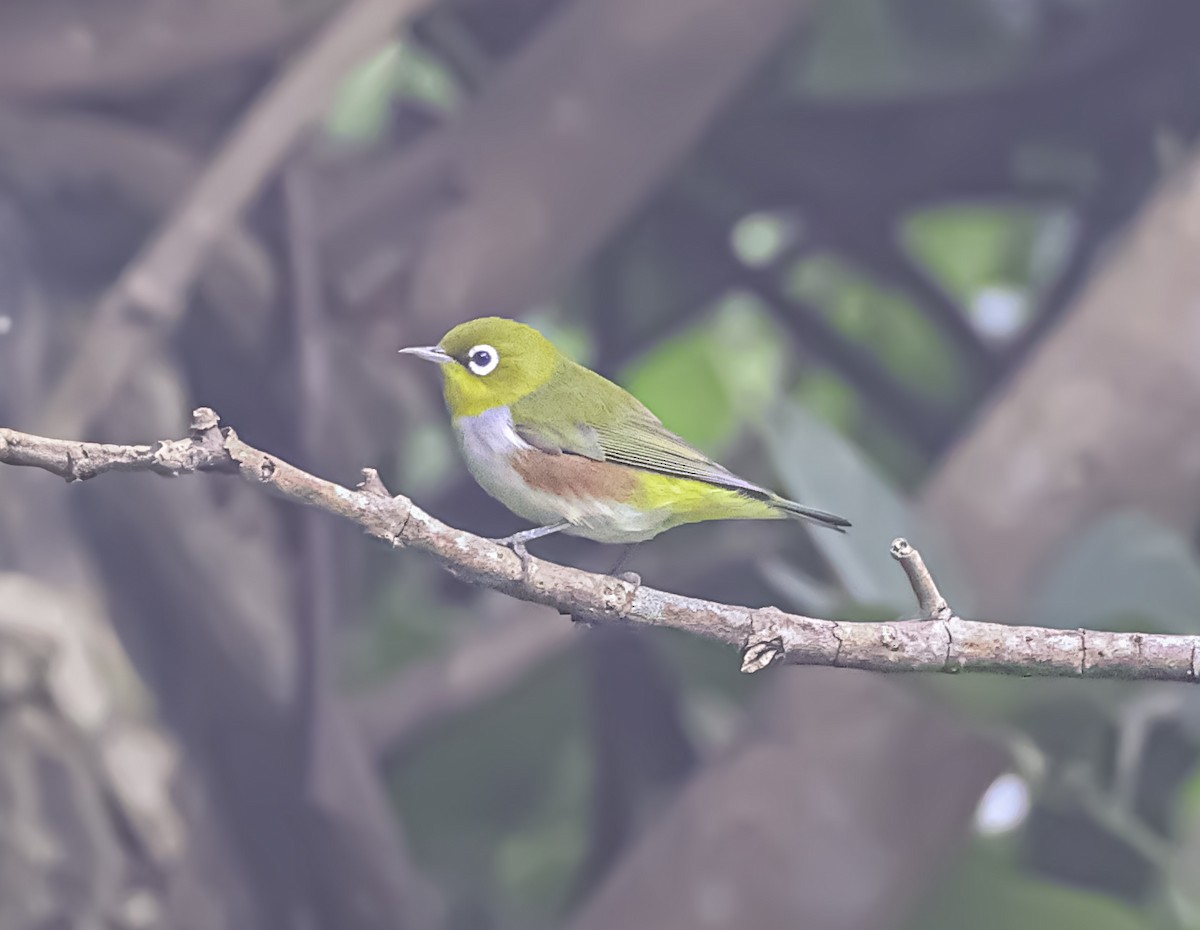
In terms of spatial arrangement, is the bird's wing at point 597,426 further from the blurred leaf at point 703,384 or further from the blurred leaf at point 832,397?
the blurred leaf at point 832,397

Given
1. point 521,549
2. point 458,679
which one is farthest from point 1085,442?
point 521,549

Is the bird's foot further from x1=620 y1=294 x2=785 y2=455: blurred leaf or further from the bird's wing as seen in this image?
x1=620 y1=294 x2=785 y2=455: blurred leaf

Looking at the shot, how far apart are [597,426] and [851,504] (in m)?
0.31

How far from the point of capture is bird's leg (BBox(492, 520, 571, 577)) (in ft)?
1.61

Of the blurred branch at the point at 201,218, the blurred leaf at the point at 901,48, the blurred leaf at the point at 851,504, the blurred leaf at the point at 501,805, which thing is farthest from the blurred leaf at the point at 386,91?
the blurred leaf at the point at 851,504

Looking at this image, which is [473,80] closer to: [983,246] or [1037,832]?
[983,246]

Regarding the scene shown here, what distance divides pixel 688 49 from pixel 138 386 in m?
0.59

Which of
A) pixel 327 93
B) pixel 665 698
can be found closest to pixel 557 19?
pixel 327 93

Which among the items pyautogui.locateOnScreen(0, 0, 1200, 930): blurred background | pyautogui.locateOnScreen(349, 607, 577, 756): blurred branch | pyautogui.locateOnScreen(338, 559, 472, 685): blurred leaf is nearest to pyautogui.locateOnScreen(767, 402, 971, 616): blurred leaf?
pyautogui.locateOnScreen(0, 0, 1200, 930): blurred background

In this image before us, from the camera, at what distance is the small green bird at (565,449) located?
636mm

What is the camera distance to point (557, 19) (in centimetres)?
138

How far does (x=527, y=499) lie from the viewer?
0.64 m

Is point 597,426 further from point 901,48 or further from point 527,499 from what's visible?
point 901,48

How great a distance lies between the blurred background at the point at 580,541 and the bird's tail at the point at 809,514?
0.31m
